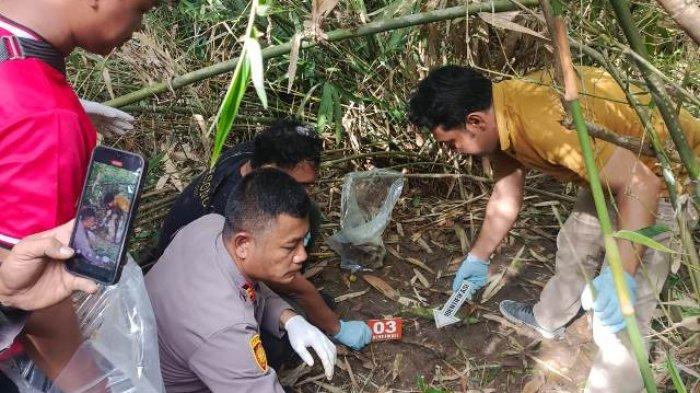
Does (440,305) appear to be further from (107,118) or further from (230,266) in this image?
(107,118)

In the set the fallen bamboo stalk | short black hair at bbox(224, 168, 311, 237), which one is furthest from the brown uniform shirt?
the fallen bamboo stalk

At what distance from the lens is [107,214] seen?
118 cm

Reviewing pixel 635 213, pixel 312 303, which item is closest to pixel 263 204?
pixel 312 303

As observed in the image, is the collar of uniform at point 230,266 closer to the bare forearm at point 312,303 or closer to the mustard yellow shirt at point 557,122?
the bare forearm at point 312,303

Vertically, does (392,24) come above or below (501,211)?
above

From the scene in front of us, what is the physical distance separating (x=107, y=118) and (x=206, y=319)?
75 cm

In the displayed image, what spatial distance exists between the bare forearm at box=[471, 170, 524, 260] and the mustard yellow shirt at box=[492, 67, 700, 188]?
0.38 m

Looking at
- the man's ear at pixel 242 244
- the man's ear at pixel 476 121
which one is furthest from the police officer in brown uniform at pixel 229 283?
the man's ear at pixel 476 121

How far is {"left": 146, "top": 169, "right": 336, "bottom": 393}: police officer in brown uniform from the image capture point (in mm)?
1715

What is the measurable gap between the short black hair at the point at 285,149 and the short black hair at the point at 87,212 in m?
1.25

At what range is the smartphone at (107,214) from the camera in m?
1.17

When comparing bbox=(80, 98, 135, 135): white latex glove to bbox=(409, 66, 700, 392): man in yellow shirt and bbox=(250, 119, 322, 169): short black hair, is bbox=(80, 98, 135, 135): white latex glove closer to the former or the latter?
bbox=(250, 119, 322, 169): short black hair

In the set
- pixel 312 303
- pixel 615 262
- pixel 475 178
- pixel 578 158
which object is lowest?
pixel 312 303

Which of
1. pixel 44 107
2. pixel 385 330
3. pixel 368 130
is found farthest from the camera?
pixel 368 130
